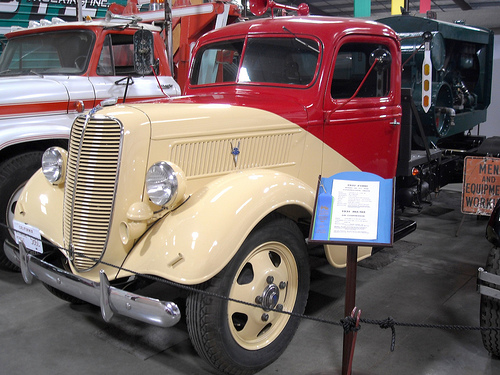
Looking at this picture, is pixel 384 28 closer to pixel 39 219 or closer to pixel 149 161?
pixel 149 161

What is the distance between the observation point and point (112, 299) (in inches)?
93.0

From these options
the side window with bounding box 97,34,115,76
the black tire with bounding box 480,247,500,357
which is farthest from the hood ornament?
the side window with bounding box 97,34,115,76

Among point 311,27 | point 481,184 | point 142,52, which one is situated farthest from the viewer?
→ point 481,184

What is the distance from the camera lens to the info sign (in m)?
2.37

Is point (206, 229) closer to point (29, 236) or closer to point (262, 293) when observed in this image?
point (262, 293)

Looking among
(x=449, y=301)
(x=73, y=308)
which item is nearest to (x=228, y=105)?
(x=73, y=308)

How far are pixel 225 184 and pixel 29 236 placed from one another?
3.96 feet

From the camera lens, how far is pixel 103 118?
2.59 meters

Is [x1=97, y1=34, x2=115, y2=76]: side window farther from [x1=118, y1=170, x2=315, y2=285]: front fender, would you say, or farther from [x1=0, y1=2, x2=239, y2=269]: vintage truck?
[x1=118, y1=170, x2=315, y2=285]: front fender

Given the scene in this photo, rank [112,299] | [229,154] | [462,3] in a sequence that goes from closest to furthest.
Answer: [112,299] < [229,154] < [462,3]

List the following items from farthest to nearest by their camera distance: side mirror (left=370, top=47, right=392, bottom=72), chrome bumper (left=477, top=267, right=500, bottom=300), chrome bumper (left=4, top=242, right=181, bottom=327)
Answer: side mirror (left=370, top=47, right=392, bottom=72) < chrome bumper (left=477, top=267, right=500, bottom=300) < chrome bumper (left=4, top=242, right=181, bottom=327)

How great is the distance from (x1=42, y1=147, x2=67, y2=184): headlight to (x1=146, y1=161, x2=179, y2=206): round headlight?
32.7 inches

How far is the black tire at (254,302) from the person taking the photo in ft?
8.00

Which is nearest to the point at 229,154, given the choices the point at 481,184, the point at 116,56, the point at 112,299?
the point at 112,299
